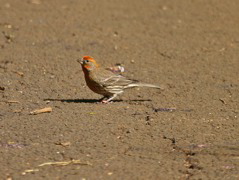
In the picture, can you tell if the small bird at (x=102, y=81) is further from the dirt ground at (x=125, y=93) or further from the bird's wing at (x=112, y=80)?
the dirt ground at (x=125, y=93)

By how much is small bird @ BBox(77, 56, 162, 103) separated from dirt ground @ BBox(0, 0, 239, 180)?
0.70 feet

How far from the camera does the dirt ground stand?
23.1ft

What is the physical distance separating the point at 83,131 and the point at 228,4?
8743 mm

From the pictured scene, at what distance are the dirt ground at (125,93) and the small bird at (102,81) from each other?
0.21m

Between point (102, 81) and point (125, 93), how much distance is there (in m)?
0.81

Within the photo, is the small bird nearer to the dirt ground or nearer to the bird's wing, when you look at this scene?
the bird's wing

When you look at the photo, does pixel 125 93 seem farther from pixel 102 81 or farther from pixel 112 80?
pixel 102 81

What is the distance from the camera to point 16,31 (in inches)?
534

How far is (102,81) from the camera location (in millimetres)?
9812

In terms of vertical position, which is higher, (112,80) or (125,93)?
(112,80)

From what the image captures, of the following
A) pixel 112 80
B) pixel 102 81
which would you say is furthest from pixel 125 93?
pixel 102 81

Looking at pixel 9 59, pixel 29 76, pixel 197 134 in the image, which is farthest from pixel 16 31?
pixel 197 134

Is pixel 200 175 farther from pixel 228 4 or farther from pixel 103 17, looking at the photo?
pixel 228 4

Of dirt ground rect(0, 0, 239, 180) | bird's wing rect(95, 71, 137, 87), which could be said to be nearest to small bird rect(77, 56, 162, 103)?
bird's wing rect(95, 71, 137, 87)
